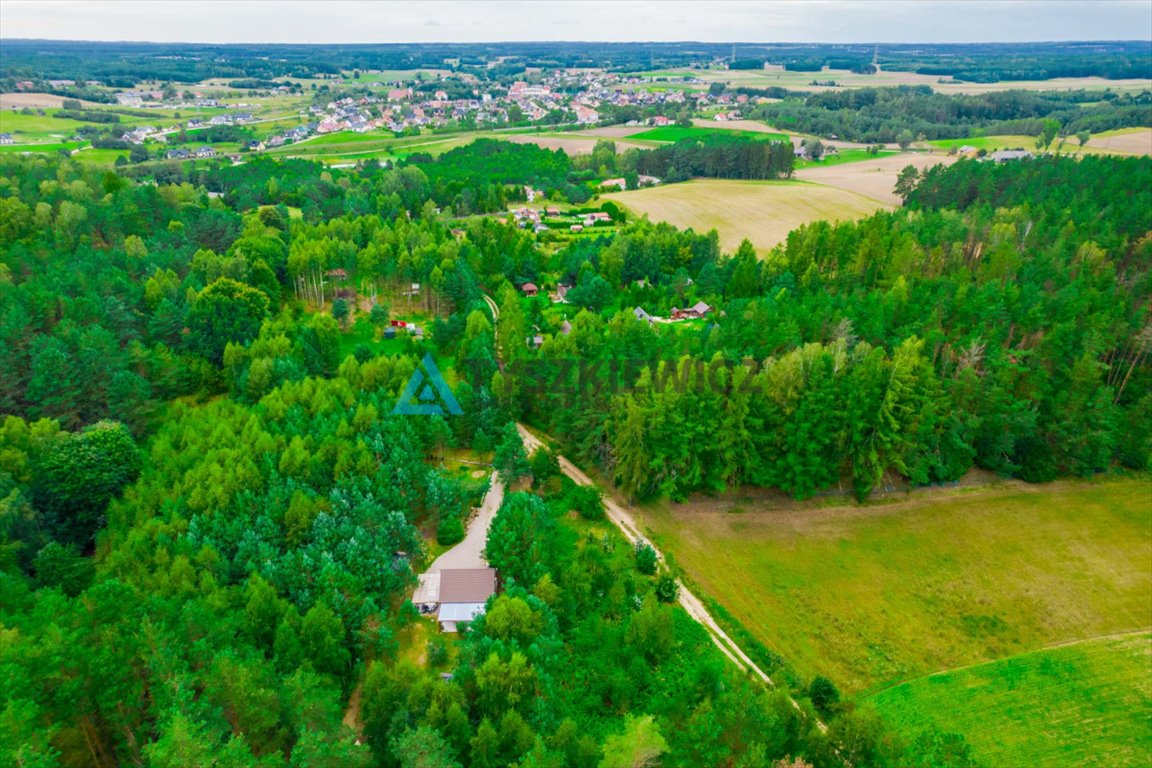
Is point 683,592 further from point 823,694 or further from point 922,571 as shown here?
point 922,571

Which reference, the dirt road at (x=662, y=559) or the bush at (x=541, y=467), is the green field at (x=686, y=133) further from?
the bush at (x=541, y=467)

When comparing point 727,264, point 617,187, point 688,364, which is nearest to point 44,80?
point 617,187

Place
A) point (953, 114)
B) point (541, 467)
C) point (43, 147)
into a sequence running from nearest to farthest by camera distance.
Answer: point (541, 467)
point (43, 147)
point (953, 114)

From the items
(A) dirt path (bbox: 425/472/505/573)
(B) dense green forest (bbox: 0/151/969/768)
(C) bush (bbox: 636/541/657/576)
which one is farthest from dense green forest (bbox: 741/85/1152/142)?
(C) bush (bbox: 636/541/657/576)

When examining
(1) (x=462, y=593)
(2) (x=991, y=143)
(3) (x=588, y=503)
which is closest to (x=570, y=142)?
(2) (x=991, y=143)

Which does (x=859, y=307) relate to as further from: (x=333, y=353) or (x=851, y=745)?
(x=333, y=353)

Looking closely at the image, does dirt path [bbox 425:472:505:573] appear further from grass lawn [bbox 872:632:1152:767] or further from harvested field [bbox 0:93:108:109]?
harvested field [bbox 0:93:108:109]
